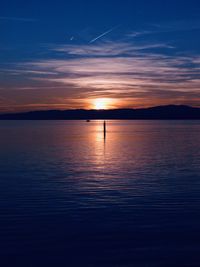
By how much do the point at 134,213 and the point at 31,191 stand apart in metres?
9.42

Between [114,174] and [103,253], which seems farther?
[114,174]

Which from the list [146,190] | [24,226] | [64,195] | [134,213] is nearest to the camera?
[24,226]

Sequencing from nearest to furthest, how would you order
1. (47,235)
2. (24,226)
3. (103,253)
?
(103,253), (47,235), (24,226)

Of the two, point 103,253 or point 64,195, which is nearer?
point 103,253

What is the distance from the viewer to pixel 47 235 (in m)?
18.1

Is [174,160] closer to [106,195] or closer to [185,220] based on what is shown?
[106,195]

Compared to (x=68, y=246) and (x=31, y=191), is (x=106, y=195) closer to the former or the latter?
(x=31, y=191)

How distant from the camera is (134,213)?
22.3 m

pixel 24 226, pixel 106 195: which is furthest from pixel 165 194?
pixel 24 226

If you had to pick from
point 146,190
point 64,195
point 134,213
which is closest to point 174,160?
point 146,190

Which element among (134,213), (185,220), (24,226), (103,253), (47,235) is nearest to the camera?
(103,253)

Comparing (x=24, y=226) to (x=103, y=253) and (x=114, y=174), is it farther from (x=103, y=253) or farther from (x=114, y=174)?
(x=114, y=174)

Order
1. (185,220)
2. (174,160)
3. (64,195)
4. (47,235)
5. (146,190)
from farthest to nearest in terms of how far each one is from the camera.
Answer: (174,160)
(146,190)
(64,195)
(185,220)
(47,235)

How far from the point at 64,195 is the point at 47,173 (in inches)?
452
